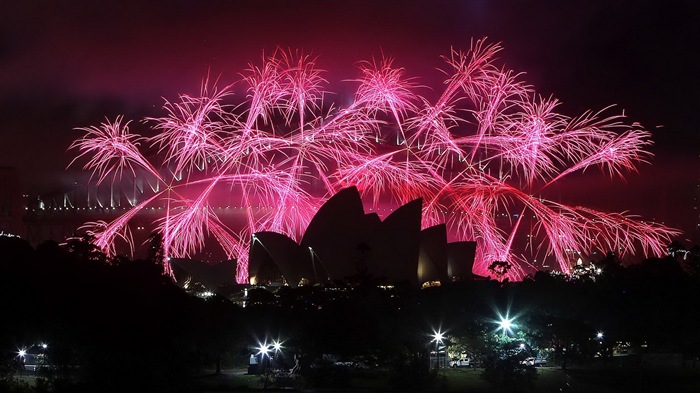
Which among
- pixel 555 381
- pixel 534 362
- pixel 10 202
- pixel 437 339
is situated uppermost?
pixel 10 202

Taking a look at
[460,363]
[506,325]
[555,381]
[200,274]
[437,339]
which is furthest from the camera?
[200,274]

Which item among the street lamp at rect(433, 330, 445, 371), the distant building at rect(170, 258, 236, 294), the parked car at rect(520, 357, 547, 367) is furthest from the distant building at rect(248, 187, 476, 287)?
the street lamp at rect(433, 330, 445, 371)

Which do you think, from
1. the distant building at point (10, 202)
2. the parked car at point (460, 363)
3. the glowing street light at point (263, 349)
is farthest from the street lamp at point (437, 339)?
the distant building at point (10, 202)

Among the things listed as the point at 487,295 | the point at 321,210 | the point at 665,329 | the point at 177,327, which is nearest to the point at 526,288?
the point at 487,295

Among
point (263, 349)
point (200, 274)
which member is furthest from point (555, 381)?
point (200, 274)

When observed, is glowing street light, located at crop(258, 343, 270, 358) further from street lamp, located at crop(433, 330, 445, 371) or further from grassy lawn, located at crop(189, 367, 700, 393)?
street lamp, located at crop(433, 330, 445, 371)

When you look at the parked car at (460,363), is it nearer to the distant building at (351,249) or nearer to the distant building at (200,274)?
the distant building at (351,249)

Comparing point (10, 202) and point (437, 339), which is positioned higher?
point (10, 202)

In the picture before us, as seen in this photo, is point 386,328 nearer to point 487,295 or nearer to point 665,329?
point 487,295

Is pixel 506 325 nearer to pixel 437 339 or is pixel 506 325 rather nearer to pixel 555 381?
pixel 437 339
